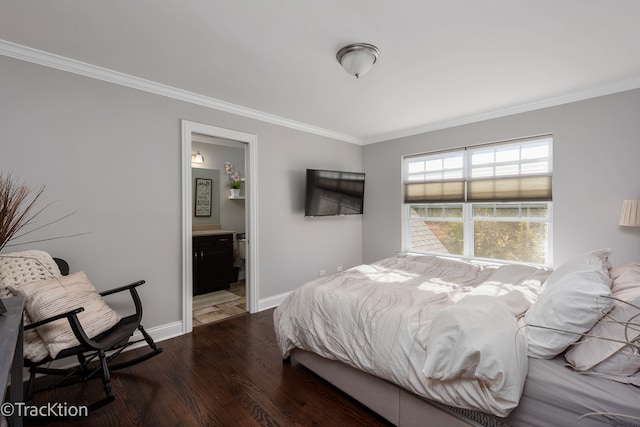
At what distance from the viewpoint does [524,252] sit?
354 cm

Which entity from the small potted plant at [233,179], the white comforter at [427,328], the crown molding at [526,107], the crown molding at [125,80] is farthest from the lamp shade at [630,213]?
the small potted plant at [233,179]

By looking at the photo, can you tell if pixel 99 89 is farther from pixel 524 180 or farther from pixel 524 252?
pixel 524 252

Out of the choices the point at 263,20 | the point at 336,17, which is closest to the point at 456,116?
the point at 336,17

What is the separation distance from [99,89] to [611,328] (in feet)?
12.8

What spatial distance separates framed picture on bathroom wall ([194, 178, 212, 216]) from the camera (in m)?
4.97

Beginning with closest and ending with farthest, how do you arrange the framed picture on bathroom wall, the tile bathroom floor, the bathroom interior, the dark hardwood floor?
the dark hardwood floor, the tile bathroom floor, the bathroom interior, the framed picture on bathroom wall

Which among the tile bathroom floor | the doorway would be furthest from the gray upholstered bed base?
the tile bathroom floor

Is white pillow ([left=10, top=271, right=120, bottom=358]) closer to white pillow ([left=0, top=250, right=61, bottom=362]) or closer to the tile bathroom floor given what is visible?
white pillow ([left=0, top=250, right=61, bottom=362])

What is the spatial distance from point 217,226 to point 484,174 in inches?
174

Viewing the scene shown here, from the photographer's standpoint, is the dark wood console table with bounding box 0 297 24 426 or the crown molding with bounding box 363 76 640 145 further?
the crown molding with bounding box 363 76 640 145

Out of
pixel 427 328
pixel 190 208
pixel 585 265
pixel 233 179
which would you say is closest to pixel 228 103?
pixel 190 208

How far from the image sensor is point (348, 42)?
213 centimetres

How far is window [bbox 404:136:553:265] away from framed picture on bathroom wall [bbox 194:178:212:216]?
3.45 meters

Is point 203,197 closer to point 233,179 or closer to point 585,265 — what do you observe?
point 233,179
